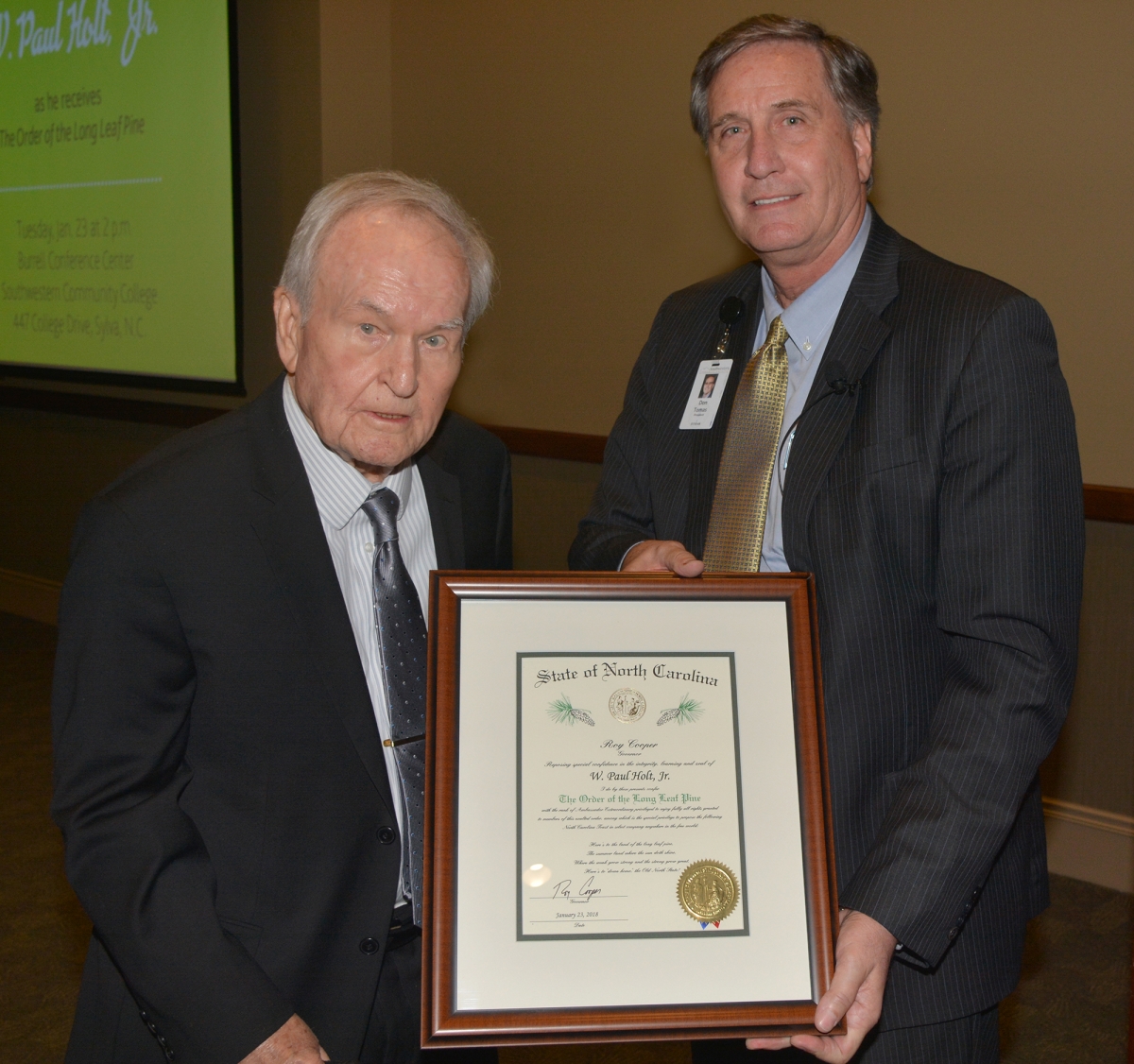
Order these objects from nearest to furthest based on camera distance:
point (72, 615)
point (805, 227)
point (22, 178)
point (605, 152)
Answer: point (72, 615)
point (805, 227)
point (605, 152)
point (22, 178)

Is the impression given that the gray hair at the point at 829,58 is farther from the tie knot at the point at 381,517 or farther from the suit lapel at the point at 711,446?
the tie knot at the point at 381,517

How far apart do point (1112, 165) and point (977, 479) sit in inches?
103

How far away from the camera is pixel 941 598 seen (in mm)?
1478

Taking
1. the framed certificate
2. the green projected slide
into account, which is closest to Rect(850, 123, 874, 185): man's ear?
the framed certificate

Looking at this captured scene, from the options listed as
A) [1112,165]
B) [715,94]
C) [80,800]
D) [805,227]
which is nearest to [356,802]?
[80,800]

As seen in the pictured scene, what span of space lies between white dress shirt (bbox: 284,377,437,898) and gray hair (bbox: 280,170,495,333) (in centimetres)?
17

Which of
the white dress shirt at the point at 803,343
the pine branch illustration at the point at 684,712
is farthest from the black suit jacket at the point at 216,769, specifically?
the white dress shirt at the point at 803,343

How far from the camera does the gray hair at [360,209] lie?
1.50 m

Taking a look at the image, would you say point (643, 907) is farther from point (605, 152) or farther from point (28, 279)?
point (28, 279)

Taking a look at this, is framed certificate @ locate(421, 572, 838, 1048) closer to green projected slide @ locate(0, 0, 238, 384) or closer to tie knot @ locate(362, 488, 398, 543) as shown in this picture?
tie knot @ locate(362, 488, 398, 543)

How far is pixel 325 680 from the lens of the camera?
1453 mm

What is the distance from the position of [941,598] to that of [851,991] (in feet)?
1.68

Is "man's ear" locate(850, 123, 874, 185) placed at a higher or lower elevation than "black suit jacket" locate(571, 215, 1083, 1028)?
higher

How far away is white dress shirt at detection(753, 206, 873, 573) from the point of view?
1653 mm
